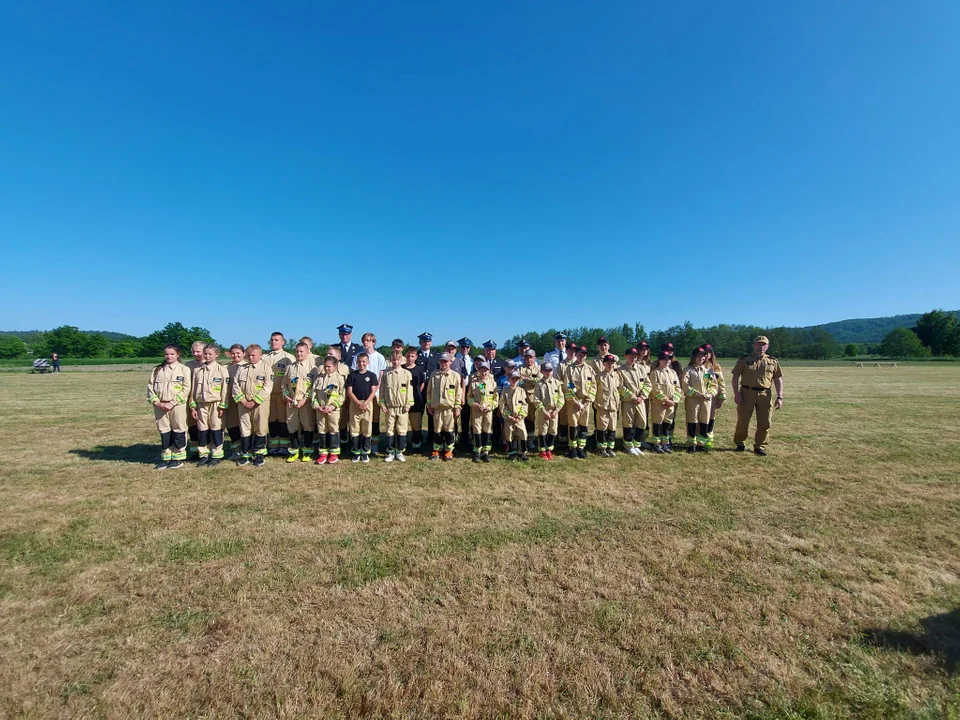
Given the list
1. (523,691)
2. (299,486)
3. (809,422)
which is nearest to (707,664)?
(523,691)

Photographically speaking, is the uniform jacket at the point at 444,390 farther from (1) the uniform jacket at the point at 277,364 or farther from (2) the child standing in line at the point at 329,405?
(1) the uniform jacket at the point at 277,364

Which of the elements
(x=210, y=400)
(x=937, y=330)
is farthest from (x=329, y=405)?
(x=937, y=330)

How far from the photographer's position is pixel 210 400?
7.06 metres

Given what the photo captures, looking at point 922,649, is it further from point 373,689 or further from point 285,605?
point 285,605

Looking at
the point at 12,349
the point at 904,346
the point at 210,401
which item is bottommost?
the point at 210,401

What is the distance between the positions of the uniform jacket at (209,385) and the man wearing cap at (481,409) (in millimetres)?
4405

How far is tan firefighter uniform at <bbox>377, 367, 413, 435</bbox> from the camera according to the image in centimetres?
752

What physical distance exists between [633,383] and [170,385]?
8.41 meters

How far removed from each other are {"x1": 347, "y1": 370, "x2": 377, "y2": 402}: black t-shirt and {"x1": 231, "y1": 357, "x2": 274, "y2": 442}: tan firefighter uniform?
4.70 ft

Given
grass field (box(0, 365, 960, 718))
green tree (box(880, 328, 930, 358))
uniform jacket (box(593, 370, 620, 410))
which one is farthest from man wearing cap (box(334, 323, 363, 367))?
green tree (box(880, 328, 930, 358))

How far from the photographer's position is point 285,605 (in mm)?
3371

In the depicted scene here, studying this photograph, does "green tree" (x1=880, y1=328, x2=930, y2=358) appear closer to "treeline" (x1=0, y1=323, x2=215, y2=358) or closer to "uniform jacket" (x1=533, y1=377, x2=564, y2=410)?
"uniform jacket" (x1=533, y1=377, x2=564, y2=410)

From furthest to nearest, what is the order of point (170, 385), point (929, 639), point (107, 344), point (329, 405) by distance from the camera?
point (107, 344), point (329, 405), point (170, 385), point (929, 639)

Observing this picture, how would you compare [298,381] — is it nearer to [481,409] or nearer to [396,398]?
[396,398]
